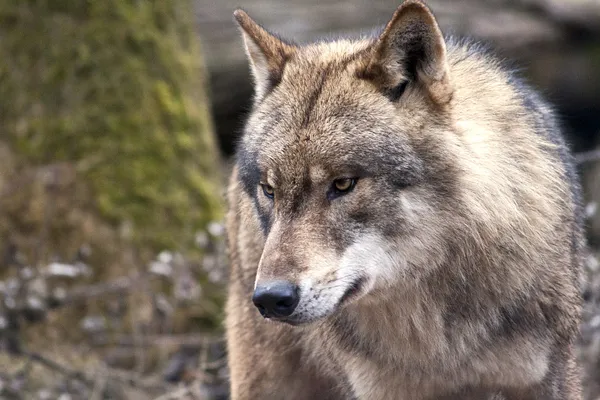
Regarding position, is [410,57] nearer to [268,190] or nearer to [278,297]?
[268,190]

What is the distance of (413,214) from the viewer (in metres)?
3.70

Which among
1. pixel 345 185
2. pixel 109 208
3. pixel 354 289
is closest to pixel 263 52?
pixel 345 185

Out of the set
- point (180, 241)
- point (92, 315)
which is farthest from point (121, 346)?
point (180, 241)

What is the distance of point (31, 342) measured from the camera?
21.3 feet

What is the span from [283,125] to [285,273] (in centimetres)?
70

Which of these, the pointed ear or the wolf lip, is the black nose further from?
the pointed ear

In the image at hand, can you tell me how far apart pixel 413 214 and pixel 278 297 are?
66 centimetres

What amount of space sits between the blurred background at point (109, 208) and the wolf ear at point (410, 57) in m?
2.43

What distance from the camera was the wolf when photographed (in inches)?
143

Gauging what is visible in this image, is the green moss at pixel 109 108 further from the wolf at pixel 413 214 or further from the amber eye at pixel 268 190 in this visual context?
the amber eye at pixel 268 190

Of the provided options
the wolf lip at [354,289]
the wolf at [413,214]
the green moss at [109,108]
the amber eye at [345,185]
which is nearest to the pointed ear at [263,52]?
the wolf at [413,214]

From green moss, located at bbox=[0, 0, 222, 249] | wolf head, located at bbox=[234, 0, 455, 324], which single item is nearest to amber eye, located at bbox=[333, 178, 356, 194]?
wolf head, located at bbox=[234, 0, 455, 324]

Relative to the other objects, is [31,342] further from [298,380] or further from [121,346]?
[298,380]

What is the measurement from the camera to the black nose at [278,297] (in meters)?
3.46
